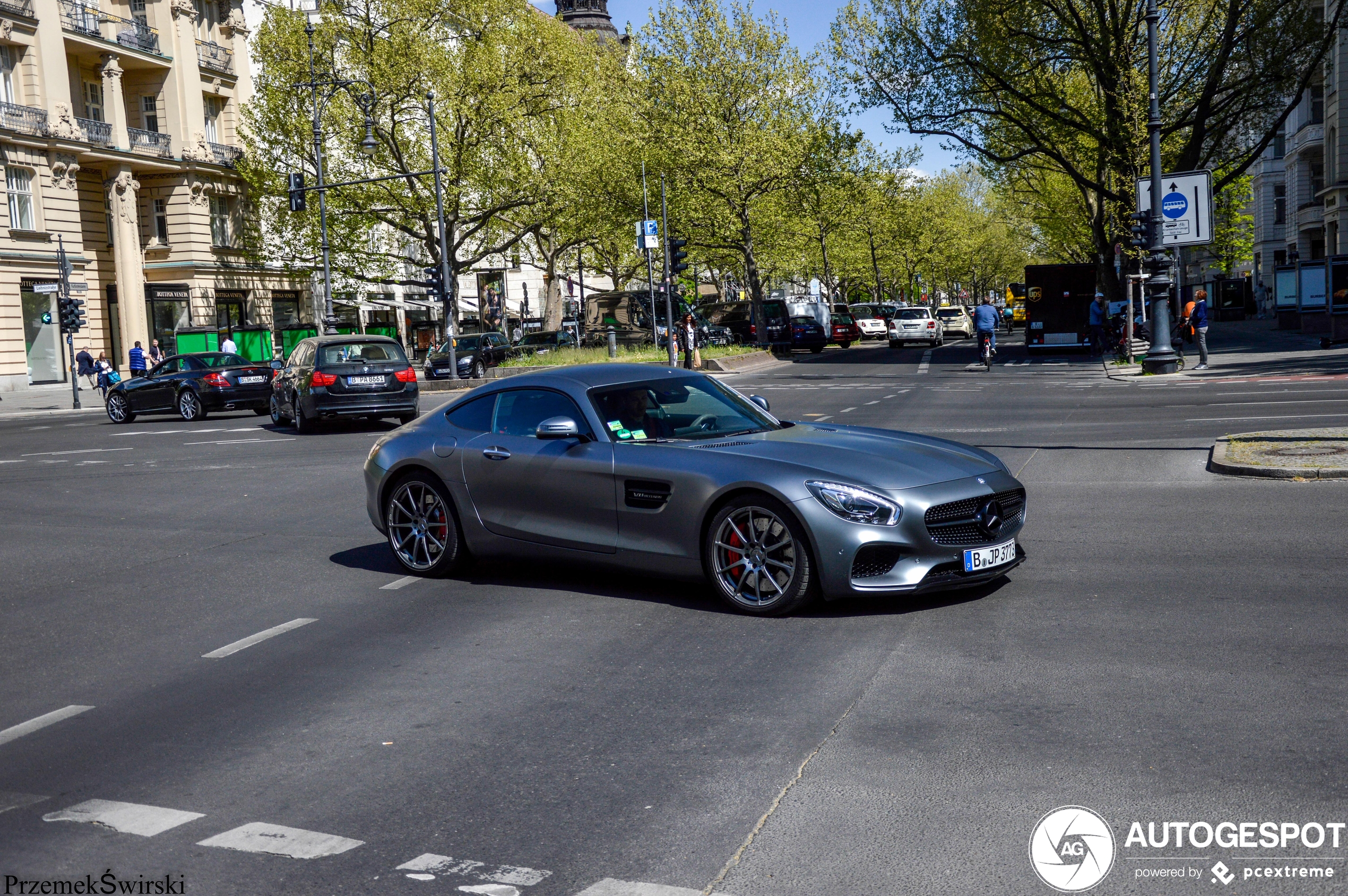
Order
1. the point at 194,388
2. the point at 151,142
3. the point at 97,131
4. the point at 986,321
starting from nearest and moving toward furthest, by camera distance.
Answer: the point at 194,388, the point at 986,321, the point at 97,131, the point at 151,142

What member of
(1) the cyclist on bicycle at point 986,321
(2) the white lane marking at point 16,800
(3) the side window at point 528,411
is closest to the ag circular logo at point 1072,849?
(2) the white lane marking at point 16,800

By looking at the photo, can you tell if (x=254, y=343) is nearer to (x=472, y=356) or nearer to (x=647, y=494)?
(x=472, y=356)

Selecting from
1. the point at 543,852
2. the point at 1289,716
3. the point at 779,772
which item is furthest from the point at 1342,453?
the point at 543,852

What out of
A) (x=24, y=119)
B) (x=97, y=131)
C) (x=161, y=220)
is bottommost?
(x=161, y=220)

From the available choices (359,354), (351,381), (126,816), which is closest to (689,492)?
(126,816)

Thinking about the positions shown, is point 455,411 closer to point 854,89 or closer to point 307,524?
point 307,524

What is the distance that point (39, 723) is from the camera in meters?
5.64

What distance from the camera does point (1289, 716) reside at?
4785mm

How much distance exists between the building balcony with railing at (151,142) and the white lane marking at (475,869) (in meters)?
49.6

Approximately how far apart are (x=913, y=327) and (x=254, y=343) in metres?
25.2

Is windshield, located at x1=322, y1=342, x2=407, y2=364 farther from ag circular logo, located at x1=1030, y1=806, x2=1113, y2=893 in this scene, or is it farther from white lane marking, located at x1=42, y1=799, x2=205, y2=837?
ag circular logo, located at x1=1030, y1=806, x2=1113, y2=893

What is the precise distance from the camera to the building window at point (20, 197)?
138ft

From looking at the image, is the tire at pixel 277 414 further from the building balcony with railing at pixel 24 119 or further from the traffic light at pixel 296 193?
the building balcony with railing at pixel 24 119

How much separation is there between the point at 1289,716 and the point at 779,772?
1931mm
